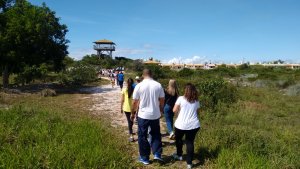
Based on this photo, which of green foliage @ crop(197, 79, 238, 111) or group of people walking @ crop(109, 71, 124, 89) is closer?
green foliage @ crop(197, 79, 238, 111)

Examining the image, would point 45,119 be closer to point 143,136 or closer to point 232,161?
point 143,136

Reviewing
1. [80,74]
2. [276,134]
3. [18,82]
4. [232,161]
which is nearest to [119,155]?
[232,161]

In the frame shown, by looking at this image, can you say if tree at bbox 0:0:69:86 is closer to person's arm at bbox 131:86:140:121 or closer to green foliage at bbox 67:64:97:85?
green foliage at bbox 67:64:97:85

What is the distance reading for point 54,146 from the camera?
6379 mm

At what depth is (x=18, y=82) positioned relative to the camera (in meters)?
27.0

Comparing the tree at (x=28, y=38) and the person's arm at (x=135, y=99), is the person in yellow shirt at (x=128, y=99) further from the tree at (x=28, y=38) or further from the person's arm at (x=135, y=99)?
the tree at (x=28, y=38)

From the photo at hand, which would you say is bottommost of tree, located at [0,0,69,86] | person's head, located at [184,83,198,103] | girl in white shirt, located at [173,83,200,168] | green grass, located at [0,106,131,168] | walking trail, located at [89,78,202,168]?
walking trail, located at [89,78,202,168]

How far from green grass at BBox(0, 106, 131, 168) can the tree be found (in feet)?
44.6

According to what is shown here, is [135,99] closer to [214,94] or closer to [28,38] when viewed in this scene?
[214,94]

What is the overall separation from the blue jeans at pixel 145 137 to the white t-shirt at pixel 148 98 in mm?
121

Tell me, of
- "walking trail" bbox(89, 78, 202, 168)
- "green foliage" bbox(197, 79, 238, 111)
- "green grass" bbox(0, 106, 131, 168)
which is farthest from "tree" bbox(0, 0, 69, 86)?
"green grass" bbox(0, 106, 131, 168)

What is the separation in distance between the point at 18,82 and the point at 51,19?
6.04m

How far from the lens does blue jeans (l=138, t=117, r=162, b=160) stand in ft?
21.6

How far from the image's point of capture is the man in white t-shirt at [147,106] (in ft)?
21.4
